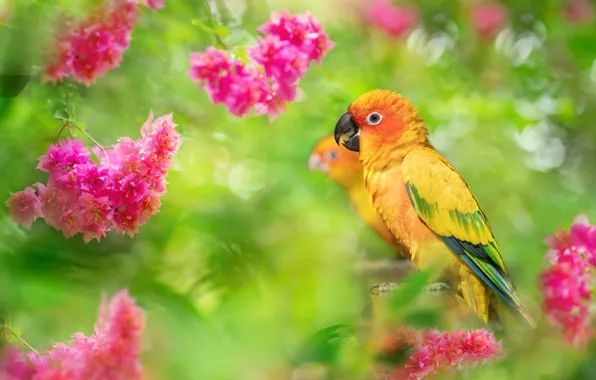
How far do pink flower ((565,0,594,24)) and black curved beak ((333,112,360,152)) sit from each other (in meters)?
0.79

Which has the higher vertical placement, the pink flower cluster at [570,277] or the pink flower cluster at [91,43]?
the pink flower cluster at [91,43]

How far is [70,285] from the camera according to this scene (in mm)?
898

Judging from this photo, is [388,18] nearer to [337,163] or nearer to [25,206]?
[337,163]

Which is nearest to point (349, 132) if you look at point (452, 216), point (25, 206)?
point (452, 216)

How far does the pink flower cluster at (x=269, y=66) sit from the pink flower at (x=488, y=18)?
0.66 m

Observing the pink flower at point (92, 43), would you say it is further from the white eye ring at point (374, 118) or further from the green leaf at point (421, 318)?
the green leaf at point (421, 318)

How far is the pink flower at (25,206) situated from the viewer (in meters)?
0.78

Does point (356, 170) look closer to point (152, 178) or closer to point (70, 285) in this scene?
point (152, 178)

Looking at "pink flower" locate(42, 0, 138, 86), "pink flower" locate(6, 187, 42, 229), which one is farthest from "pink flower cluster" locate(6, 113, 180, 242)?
"pink flower" locate(42, 0, 138, 86)

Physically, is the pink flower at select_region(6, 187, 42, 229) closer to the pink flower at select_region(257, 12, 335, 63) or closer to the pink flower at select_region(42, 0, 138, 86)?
the pink flower at select_region(42, 0, 138, 86)

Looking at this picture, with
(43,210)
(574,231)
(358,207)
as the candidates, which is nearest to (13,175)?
(43,210)

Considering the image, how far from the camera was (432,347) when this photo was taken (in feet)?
2.45

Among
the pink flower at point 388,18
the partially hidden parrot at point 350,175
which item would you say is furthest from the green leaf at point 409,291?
the pink flower at point 388,18

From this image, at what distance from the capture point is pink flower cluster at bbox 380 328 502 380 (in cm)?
73
